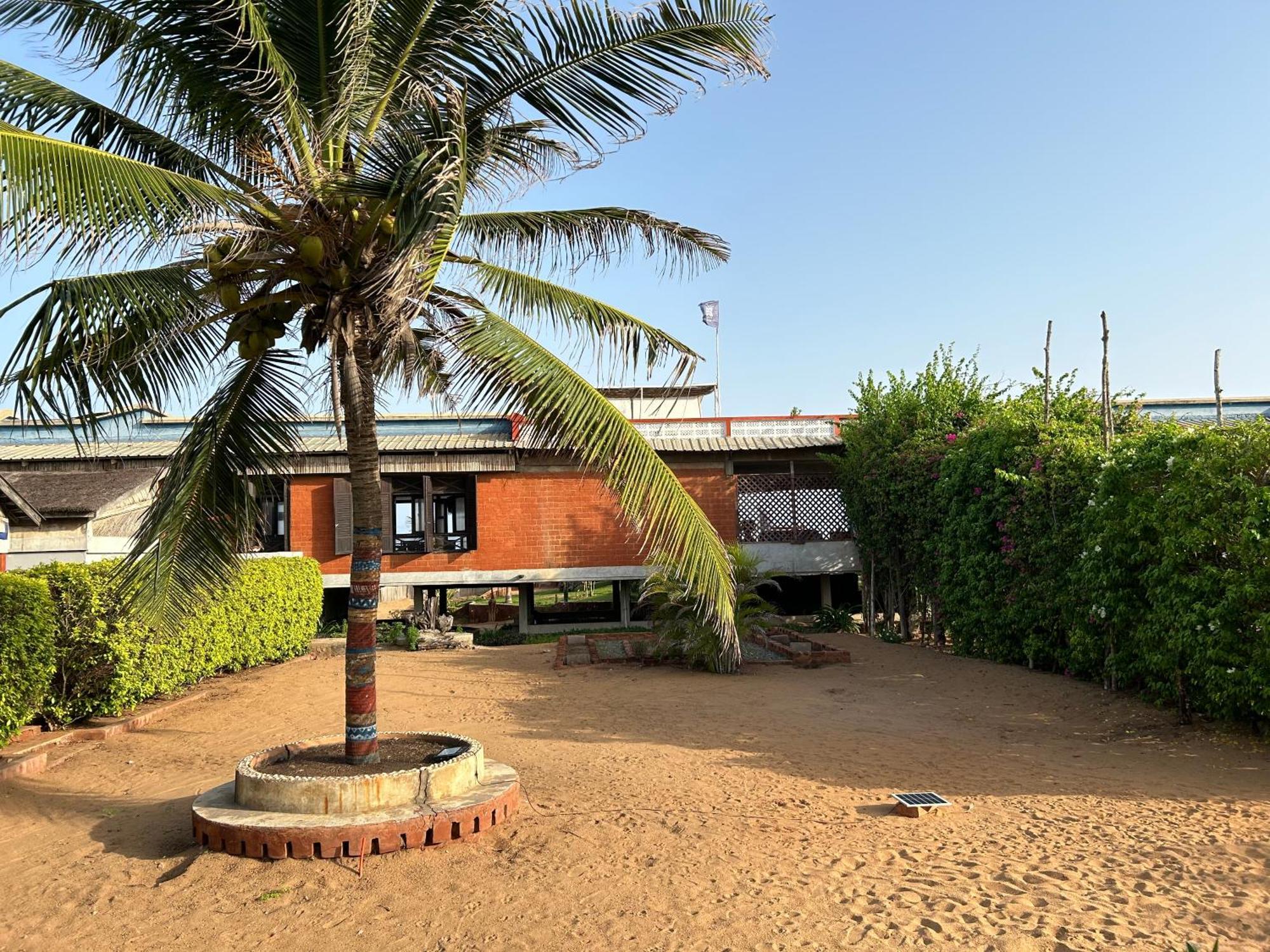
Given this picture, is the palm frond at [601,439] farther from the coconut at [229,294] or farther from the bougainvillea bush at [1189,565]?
the bougainvillea bush at [1189,565]

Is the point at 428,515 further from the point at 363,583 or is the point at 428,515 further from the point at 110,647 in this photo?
the point at 363,583

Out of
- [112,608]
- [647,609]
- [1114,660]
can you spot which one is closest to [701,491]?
[647,609]

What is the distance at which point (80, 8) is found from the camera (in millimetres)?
5207

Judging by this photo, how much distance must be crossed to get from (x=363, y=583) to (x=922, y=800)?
3948 mm

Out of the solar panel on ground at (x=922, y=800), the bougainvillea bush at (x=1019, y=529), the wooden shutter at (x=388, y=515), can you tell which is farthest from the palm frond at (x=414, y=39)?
the wooden shutter at (x=388, y=515)

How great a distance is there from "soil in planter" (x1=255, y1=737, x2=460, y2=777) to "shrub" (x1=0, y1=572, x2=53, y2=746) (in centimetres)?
324

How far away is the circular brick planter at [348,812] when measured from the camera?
5086 mm

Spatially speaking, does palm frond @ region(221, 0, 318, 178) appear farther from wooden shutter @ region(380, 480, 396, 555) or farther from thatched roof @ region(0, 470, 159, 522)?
wooden shutter @ region(380, 480, 396, 555)

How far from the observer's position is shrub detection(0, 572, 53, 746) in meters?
7.72

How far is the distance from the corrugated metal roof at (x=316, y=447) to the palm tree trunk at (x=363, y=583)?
1239 cm

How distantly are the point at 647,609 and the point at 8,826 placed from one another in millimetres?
14603

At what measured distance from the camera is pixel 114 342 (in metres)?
5.10

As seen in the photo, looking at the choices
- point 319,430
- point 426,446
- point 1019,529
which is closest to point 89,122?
point 1019,529

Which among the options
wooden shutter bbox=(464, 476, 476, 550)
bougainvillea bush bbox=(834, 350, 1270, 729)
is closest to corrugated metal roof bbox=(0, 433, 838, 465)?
wooden shutter bbox=(464, 476, 476, 550)
